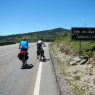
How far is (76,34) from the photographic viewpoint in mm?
7379

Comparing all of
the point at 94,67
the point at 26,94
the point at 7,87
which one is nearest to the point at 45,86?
the point at 26,94

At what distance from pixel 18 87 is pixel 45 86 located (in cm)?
108

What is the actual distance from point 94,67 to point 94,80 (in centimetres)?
118

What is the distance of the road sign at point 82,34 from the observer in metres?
7.32

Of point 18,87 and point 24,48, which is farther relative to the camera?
point 24,48

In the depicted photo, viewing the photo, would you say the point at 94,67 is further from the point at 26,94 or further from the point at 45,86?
the point at 26,94

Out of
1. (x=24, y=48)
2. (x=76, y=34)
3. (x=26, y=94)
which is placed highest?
(x=76, y=34)

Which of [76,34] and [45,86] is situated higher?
[76,34]

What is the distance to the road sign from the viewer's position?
7.32 metres

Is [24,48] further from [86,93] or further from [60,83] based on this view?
[86,93]

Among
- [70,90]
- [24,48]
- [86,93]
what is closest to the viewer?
[86,93]

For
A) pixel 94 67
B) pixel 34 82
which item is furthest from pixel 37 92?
pixel 94 67

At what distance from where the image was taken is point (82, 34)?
740cm

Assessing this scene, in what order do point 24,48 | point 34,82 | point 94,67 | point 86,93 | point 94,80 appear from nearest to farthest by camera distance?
point 86,93, point 94,80, point 34,82, point 94,67, point 24,48
